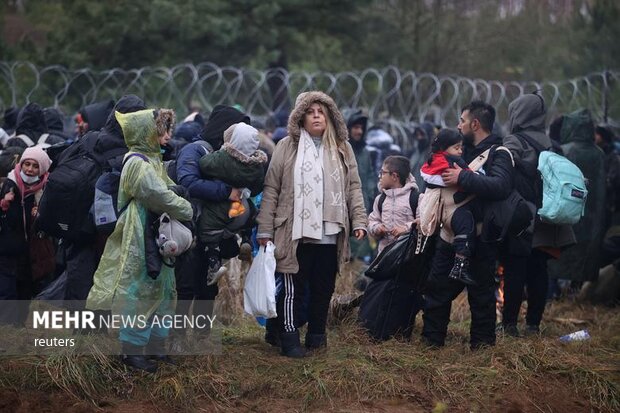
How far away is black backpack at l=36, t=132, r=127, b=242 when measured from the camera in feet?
21.2

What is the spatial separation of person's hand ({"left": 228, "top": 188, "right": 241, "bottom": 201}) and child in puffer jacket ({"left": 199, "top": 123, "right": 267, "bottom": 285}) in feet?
0.08

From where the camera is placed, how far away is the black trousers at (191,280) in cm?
664

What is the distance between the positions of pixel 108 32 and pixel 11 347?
41.0ft

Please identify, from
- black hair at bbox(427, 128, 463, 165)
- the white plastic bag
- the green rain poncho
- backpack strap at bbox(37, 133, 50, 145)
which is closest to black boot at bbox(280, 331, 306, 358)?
the white plastic bag

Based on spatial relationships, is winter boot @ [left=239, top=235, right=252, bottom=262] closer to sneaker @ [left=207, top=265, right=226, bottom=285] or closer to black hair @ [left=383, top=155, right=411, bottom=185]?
sneaker @ [left=207, top=265, right=226, bottom=285]

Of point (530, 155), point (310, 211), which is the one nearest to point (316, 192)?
point (310, 211)

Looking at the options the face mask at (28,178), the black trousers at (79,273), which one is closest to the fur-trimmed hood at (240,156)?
the black trousers at (79,273)

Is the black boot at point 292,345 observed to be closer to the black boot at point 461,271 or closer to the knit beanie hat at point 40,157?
the black boot at point 461,271

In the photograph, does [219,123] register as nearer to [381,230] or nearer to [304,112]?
[304,112]

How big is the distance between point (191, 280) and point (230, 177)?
0.78 metres

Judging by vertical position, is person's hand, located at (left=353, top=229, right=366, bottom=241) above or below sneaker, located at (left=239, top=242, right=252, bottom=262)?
above

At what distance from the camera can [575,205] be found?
7738 millimetres

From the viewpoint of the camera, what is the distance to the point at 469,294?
23.0 ft

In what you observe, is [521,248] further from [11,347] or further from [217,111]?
[11,347]
